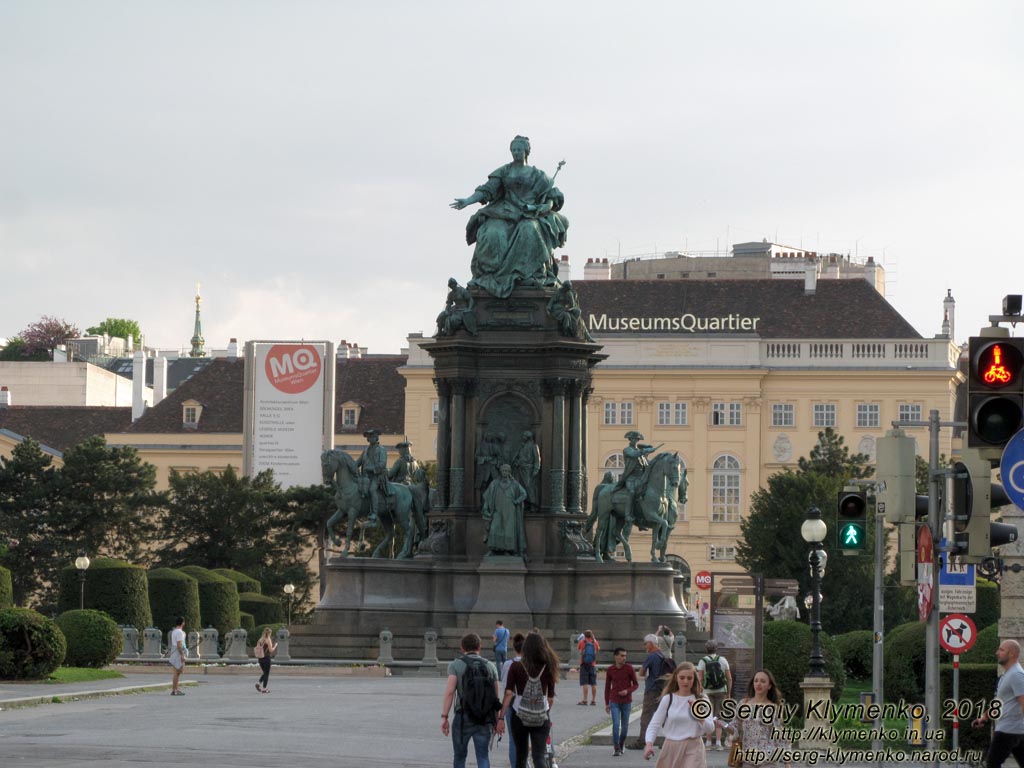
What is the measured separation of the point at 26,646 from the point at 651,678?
18.1 meters

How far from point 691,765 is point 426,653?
33189 millimetres

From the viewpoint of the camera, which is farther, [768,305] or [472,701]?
[768,305]

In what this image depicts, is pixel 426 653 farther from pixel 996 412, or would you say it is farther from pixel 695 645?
pixel 996 412

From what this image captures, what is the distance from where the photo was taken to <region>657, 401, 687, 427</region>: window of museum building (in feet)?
419

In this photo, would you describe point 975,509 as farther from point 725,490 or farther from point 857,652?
point 725,490

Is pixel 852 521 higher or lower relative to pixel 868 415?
lower

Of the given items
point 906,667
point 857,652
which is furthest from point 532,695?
point 857,652

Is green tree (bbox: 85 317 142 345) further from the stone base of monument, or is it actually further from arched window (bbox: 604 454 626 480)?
the stone base of monument

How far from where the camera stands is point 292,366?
365 feet

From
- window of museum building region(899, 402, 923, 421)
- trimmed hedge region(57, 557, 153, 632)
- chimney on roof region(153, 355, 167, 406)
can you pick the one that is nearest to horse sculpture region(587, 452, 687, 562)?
trimmed hedge region(57, 557, 153, 632)

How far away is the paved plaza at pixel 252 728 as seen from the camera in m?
27.3

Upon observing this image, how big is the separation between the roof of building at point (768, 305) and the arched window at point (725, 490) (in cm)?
708

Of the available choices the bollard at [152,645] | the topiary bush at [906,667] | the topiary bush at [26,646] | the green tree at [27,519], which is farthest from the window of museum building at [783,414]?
the topiary bush at [906,667]

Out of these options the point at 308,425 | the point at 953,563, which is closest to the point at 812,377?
the point at 308,425
